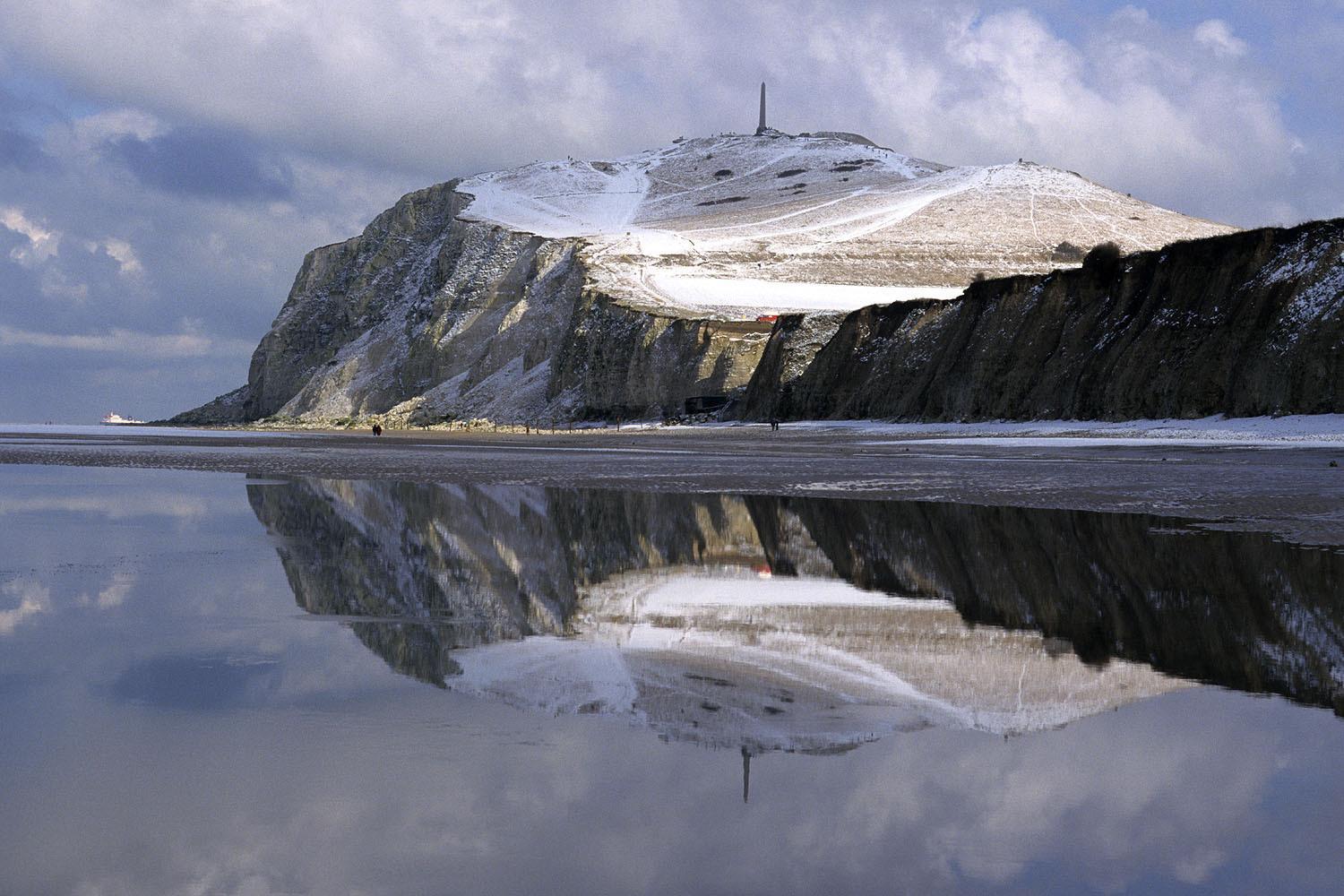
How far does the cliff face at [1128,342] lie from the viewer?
35.9 meters

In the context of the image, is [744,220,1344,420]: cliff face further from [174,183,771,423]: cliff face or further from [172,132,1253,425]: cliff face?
[174,183,771,423]: cliff face

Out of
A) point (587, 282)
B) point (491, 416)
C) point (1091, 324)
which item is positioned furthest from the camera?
point (587, 282)

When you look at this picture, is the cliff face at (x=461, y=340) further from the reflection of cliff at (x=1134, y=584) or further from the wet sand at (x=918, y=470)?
the reflection of cliff at (x=1134, y=584)

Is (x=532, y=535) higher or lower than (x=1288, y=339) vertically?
lower

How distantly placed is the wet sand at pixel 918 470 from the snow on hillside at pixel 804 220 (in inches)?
1979

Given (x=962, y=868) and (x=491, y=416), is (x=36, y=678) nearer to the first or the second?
(x=962, y=868)

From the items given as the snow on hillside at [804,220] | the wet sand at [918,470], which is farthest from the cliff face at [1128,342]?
the snow on hillside at [804,220]

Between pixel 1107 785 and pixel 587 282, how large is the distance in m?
90.7

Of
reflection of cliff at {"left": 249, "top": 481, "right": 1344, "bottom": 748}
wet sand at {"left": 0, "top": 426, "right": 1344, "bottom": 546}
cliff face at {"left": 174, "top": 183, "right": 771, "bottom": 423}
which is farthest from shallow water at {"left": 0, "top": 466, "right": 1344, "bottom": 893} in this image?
cliff face at {"left": 174, "top": 183, "right": 771, "bottom": 423}

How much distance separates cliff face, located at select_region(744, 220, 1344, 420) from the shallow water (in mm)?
28451

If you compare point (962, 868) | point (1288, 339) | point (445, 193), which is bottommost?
point (962, 868)

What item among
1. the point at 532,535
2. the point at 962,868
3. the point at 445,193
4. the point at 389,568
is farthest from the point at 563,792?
the point at 445,193

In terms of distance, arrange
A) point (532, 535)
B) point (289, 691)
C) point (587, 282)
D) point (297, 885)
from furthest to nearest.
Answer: point (587, 282) → point (532, 535) → point (289, 691) → point (297, 885)

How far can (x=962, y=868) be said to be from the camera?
11.9 feet
